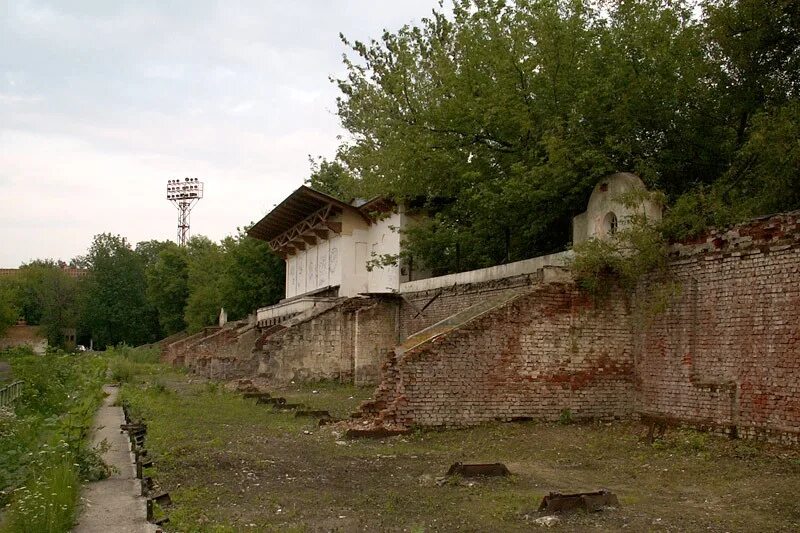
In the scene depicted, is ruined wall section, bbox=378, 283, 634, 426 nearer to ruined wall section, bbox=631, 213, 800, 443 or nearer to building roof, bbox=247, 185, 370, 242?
ruined wall section, bbox=631, 213, 800, 443

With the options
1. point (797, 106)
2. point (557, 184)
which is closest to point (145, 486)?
point (557, 184)

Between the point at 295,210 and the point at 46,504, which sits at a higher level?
the point at 295,210

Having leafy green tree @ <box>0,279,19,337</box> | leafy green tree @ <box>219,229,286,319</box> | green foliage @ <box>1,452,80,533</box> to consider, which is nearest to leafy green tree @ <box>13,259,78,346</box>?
leafy green tree @ <box>0,279,19,337</box>

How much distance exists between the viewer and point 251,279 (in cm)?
4606

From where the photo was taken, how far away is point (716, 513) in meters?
8.31

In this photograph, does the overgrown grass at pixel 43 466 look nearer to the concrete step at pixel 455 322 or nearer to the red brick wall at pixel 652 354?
the red brick wall at pixel 652 354

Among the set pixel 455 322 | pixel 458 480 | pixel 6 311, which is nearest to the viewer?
pixel 458 480

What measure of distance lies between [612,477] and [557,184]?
9187 millimetres

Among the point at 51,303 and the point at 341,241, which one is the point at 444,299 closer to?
the point at 341,241

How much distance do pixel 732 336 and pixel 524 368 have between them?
152 inches

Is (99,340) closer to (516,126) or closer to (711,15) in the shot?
(516,126)

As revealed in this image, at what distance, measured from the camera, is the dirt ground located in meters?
8.09

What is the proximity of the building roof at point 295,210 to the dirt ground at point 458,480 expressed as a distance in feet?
51.7

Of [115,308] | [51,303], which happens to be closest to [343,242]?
[115,308]
